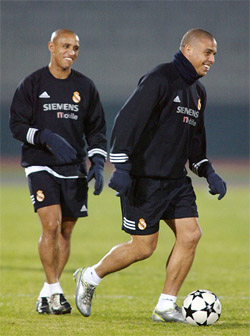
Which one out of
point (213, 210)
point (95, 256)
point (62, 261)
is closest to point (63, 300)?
point (62, 261)

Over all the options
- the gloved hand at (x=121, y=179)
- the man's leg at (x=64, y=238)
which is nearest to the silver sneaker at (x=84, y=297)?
the man's leg at (x=64, y=238)

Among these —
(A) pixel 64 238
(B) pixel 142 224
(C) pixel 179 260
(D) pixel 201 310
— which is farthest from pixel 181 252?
(A) pixel 64 238

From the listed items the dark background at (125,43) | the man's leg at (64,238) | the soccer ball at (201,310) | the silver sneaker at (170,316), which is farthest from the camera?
the dark background at (125,43)

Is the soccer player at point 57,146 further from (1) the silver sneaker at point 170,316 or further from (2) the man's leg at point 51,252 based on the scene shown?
(1) the silver sneaker at point 170,316

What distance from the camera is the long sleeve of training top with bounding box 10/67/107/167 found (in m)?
6.51

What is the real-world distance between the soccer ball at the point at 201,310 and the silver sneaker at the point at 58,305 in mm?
1056

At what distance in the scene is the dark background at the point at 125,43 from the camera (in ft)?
108

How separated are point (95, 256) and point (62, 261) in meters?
3.81

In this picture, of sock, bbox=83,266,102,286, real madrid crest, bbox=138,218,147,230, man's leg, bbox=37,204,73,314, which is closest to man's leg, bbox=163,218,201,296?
real madrid crest, bbox=138,218,147,230

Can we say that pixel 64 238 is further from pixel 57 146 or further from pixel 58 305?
pixel 57 146

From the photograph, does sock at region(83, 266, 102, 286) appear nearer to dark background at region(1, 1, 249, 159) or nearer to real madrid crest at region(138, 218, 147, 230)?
real madrid crest at region(138, 218, 147, 230)

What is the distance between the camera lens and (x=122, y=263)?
5977 mm

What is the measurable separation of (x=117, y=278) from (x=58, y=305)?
2.70m

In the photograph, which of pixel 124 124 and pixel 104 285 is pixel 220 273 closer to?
pixel 104 285
